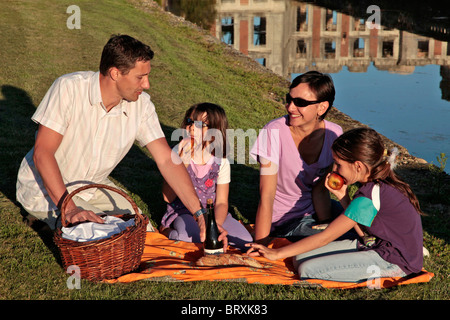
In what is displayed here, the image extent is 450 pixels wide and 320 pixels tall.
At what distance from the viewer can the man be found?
461 centimetres

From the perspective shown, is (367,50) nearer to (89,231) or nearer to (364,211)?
(364,211)

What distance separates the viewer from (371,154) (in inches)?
173

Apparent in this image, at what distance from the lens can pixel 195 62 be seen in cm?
1584

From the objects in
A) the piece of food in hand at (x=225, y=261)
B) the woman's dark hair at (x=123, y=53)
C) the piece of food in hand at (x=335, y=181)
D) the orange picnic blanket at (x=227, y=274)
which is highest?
the woman's dark hair at (x=123, y=53)

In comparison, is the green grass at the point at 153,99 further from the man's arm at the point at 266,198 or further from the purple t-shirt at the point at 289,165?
the purple t-shirt at the point at 289,165

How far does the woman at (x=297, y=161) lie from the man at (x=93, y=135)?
74 centimetres

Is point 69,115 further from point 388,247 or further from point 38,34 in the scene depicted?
point 38,34

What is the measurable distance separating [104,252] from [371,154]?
2216 mm

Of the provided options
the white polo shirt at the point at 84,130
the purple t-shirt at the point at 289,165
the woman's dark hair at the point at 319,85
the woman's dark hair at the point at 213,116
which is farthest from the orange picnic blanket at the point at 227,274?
the woman's dark hair at the point at 319,85

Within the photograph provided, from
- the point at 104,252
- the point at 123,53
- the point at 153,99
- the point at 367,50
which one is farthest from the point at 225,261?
the point at 367,50

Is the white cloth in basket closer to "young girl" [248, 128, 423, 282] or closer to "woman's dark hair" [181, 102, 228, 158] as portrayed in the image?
"young girl" [248, 128, 423, 282]

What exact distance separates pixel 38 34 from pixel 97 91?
12.1 metres

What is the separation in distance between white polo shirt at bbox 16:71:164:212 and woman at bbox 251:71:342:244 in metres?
1.12

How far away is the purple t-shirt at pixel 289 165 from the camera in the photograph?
5281 millimetres
